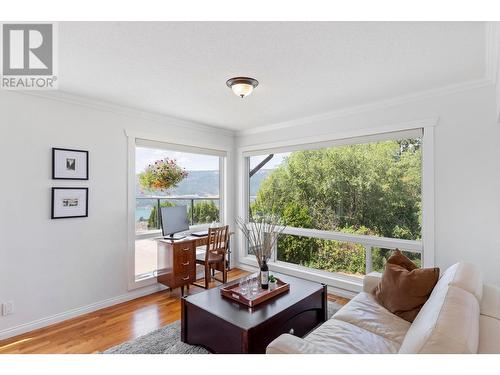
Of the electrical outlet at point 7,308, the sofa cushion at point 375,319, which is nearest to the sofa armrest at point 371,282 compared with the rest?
the sofa cushion at point 375,319

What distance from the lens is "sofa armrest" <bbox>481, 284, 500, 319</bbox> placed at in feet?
4.89

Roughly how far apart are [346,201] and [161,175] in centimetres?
256

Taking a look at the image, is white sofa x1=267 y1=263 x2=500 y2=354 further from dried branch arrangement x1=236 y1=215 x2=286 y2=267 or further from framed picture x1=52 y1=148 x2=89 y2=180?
framed picture x1=52 y1=148 x2=89 y2=180

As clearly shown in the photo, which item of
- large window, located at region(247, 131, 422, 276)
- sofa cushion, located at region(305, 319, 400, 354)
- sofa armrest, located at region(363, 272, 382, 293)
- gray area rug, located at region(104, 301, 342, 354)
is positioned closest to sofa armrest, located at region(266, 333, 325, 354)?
sofa cushion, located at region(305, 319, 400, 354)

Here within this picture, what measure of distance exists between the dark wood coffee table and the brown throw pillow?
63 cm

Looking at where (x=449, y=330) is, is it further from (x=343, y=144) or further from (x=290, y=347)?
(x=343, y=144)

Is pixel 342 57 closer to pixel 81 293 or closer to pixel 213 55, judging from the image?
pixel 213 55

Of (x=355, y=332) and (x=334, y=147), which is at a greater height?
(x=334, y=147)

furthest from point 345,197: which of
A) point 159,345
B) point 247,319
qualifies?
point 159,345

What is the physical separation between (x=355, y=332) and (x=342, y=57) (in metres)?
2.02

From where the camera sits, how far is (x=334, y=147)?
12.6 ft
